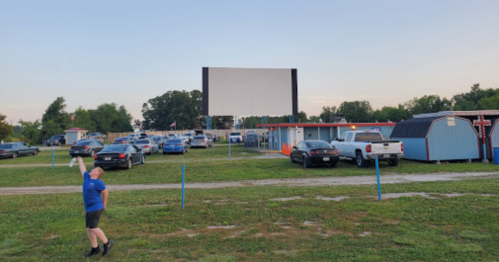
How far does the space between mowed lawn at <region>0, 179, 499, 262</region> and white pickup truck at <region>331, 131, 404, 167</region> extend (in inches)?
243

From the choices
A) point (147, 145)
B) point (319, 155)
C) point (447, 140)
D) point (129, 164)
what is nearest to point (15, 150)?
point (147, 145)

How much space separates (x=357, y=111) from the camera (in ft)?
322

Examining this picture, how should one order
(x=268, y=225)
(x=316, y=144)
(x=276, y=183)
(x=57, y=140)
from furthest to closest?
(x=57, y=140)
(x=316, y=144)
(x=276, y=183)
(x=268, y=225)

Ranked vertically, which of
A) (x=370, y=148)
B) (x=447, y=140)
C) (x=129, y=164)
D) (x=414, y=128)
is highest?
(x=414, y=128)

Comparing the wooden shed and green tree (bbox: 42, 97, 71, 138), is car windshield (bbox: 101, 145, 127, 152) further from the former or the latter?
green tree (bbox: 42, 97, 71, 138)

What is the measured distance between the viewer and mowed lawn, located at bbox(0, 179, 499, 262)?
461 cm

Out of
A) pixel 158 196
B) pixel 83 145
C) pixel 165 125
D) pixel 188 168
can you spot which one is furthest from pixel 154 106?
pixel 158 196

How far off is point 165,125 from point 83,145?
82.9 metres

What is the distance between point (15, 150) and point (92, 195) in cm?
2629

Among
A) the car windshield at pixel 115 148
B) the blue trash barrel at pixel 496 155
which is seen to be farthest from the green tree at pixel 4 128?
the blue trash barrel at pixel 496 155

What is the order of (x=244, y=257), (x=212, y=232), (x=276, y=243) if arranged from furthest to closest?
(x=212, y=232) < (x=276, y=243) < (x=244, y=257)

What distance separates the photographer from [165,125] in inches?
4139

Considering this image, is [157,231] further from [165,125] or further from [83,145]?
[165,125]

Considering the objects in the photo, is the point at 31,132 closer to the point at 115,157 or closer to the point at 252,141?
the point at 252,141
